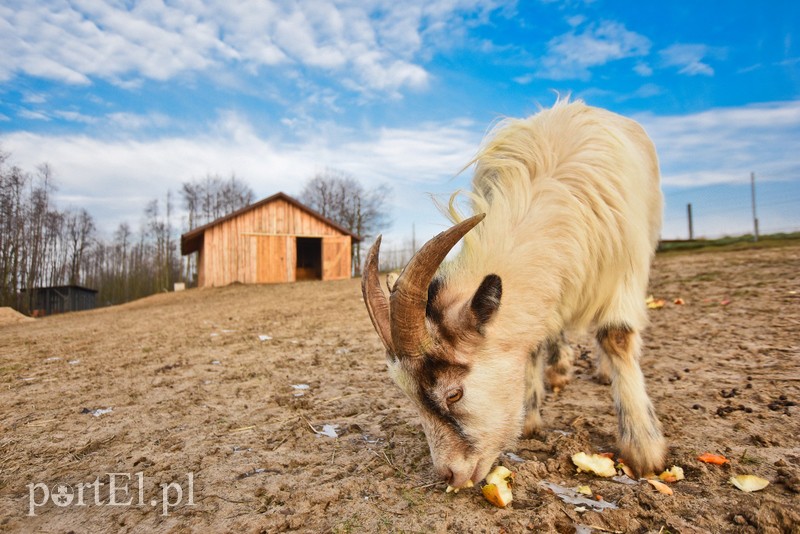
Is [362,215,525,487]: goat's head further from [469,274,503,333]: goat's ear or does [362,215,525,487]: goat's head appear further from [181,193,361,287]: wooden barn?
[181,193,361,287]: wooden barn

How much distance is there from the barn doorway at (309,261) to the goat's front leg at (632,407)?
2994 centimetres

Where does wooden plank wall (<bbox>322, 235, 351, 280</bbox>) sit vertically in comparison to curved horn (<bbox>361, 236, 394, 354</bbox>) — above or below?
above

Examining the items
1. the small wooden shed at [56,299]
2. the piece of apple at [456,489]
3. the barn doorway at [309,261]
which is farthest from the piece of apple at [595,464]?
the small wooden shed at [56,299]

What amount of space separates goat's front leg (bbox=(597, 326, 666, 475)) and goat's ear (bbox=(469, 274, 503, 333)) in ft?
3.85

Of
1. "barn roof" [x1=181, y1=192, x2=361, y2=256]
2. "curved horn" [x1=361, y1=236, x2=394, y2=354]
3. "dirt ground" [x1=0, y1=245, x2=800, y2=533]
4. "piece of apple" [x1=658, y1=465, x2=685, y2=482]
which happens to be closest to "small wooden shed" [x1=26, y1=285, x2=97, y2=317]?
"barn roof" [x1=181, y1=192, x2=361, y2=256]

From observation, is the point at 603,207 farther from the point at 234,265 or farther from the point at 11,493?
the point at 234,265

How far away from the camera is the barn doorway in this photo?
105 ft

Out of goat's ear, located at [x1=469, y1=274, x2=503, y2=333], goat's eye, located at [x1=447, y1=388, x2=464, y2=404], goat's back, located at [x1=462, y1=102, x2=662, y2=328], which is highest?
goat's back, located at [x1=462, y1=102, x2=662, y2=328]

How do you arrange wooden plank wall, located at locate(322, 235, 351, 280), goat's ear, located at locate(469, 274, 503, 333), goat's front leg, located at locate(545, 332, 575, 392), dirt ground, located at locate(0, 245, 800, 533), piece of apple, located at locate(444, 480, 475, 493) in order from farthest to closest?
1. wooden plank wall, located at locate(322, 235, 351, 280)
2. goat's front leg, located at locate(545, 332, 575, 392)
3. piece of apple, located at locate(444, 480, 475, 493)
4. goat's ear, located at locate(469, 274, 503, 333)
5. dirt ground, located at locate(0, 245, 800, 533)

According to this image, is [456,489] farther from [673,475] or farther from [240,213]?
[240,213]

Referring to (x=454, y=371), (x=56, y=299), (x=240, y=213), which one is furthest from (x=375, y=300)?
(x=56, y=299)

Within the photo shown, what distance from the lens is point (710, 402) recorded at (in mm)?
3486

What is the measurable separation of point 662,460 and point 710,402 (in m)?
1.21

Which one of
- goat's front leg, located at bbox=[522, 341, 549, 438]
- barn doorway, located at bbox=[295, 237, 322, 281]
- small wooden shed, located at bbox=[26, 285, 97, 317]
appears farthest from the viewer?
small wooden shed, located at bbox=[26, 285, 97, 317]
